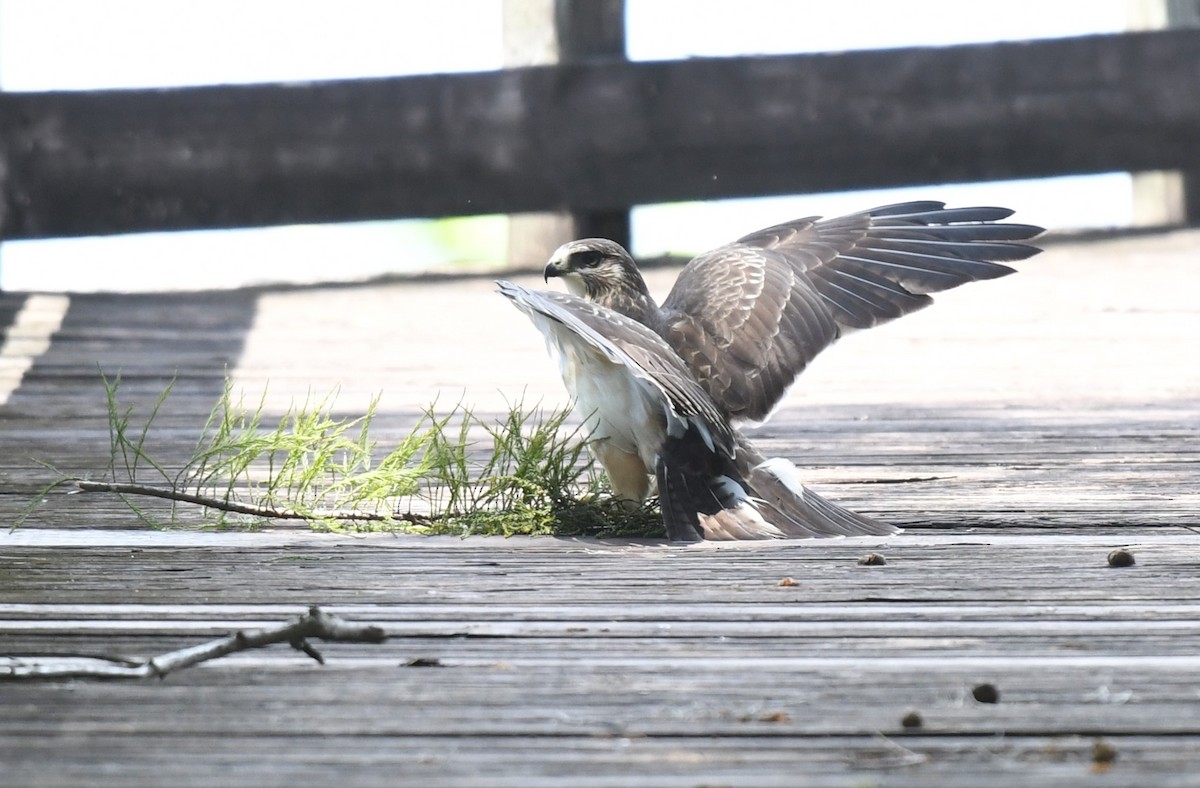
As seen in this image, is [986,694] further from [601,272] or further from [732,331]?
[601,272]

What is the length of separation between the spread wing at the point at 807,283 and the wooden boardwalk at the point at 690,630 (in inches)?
14.3

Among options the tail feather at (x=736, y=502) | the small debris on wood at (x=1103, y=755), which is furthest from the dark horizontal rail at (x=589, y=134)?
the small debris on wood at (x=1103, y=755)

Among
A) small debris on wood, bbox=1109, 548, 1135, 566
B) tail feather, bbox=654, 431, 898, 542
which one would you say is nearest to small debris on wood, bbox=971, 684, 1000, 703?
Result: small debris on wood, bbox=1109, 548, 1135, 566

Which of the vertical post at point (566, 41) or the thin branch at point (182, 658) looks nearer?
the thin branch at point (182, 658)

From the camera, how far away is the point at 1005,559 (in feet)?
9.49

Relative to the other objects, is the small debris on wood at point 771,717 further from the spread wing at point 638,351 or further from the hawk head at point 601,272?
the hawk head at point 601,272

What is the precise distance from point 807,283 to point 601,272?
69 cm

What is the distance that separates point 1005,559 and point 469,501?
1319mm

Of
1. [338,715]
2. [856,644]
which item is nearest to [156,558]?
[338,715]

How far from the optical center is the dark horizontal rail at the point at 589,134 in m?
7.69

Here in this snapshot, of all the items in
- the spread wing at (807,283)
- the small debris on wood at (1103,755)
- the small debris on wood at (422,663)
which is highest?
the spread wing at (807,283)

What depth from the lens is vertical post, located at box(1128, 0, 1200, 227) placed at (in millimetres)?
8766

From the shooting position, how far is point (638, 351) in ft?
10.6

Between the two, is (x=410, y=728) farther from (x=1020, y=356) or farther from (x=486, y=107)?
(x=486, y=107)
